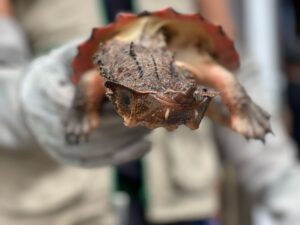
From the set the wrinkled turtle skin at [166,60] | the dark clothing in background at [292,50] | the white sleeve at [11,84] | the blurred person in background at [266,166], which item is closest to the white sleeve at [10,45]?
the white sleeve at [11,84]

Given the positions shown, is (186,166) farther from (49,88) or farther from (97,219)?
(49,88)

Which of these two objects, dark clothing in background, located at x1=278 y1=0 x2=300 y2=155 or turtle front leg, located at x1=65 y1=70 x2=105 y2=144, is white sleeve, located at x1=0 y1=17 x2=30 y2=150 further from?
dark clothing in background, located at x1=278 y1=0 x2=300 y2=155

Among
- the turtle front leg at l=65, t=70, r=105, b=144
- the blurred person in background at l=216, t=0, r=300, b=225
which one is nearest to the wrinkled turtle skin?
the turtle front leg at l=65, t=70, r=105, b=144

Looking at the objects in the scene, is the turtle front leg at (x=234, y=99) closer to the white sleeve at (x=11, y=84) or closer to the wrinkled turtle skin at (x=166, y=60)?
the wrinkled turtle skin at (x=166, y=60)

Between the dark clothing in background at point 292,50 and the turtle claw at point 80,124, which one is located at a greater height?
the turtle claw at point 80,124

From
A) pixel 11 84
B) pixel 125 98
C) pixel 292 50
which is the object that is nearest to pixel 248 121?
pixel 125 98

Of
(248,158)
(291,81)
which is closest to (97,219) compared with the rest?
(248,158)
